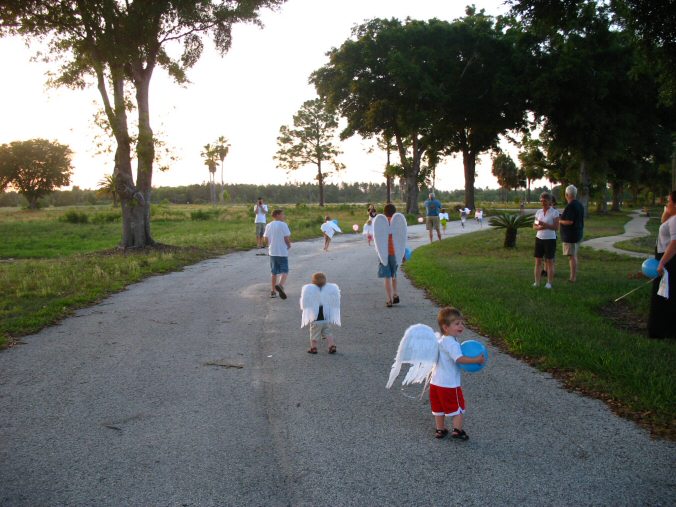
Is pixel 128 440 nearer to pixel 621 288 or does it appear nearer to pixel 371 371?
pixel 371 371

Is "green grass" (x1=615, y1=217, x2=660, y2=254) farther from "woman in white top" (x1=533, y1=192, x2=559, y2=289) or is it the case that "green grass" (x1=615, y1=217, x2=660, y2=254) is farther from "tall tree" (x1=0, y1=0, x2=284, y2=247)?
"tall tree" (x1=0, y1=0, x2=284, y2=247)

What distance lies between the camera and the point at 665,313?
689 cm

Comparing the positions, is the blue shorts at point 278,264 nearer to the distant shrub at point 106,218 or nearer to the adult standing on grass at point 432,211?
the adult standing on grass at point 432,211

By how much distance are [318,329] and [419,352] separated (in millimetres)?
2594

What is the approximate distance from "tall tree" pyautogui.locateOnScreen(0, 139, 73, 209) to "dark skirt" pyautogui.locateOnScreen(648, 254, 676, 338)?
290 ft

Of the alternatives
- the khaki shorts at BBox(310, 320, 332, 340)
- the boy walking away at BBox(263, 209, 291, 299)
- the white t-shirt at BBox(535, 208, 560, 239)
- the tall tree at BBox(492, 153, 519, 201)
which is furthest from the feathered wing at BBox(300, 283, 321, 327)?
the tall tree at BBox(492, 153, 519, 201)

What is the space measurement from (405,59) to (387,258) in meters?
34.9

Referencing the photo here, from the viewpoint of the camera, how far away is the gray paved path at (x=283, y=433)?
3.46 metres

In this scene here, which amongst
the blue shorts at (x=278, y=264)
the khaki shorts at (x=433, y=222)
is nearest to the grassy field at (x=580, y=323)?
the blue shorts at (x=278, y=264)

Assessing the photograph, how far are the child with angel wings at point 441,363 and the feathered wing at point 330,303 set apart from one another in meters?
2.33

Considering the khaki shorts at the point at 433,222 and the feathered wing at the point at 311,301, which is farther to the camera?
the khaki shorts at the point at 433,222

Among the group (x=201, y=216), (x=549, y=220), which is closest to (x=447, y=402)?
(x=549, y=220)

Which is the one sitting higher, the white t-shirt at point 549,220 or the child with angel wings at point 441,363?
the white t-shirt at point 549,220

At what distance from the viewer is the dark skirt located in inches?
266
